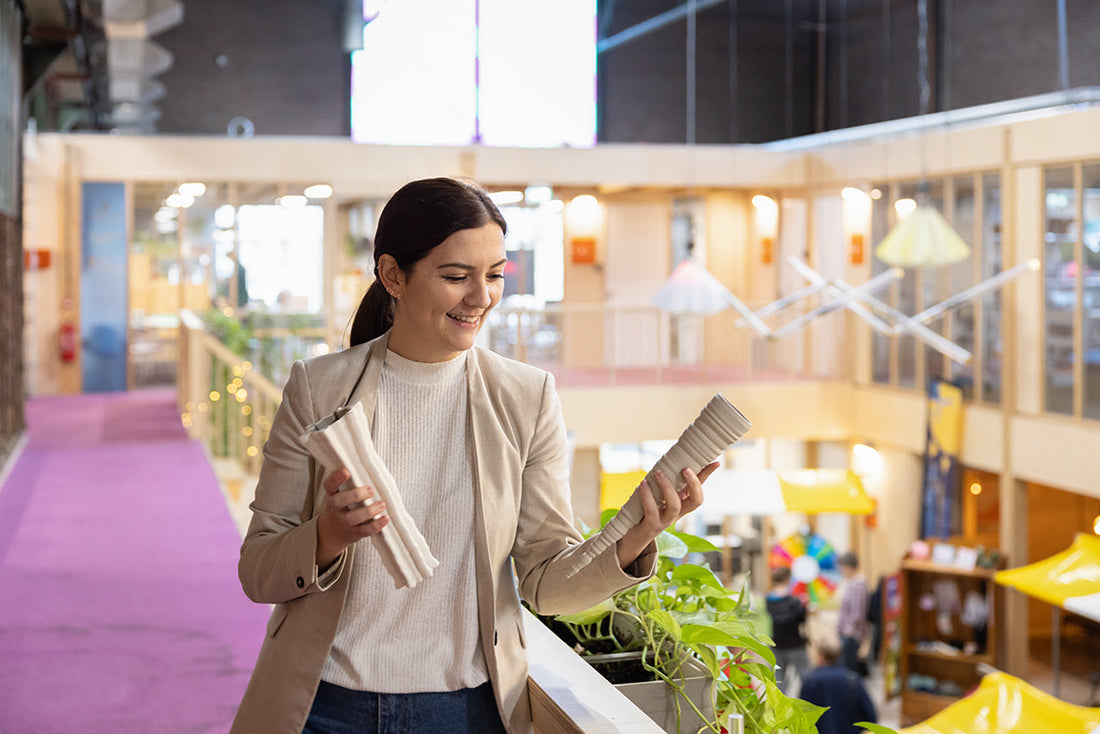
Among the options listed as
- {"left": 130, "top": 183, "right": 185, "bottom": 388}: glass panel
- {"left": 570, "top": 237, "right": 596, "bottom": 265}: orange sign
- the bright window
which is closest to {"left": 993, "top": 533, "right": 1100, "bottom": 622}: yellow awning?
{"left": 570, "top": 237, "right": 596, "bottom": 265}: orange sign

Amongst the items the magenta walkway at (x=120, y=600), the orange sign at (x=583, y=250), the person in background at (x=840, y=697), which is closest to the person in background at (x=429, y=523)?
the magenta walkway at (x=120, y=600)

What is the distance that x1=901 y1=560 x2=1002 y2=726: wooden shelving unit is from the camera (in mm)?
11016

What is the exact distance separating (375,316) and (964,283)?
1221 cm

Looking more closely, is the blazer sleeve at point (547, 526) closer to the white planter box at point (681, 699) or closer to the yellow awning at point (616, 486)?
the white planter box at point (681, 699)

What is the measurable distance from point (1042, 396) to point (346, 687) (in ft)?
37.6

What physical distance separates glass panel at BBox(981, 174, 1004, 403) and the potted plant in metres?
11.1

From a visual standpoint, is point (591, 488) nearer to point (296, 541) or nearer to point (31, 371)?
point (31, 371)

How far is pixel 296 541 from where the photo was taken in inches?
55.6

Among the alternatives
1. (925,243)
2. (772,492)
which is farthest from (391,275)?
(772,492)

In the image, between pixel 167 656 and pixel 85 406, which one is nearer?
pixel 167 656

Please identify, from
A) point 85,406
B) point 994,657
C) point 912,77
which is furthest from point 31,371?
point 912,77

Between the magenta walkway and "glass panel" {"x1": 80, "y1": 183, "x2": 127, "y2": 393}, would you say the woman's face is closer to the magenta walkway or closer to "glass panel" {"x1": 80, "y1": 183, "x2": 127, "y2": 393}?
the magenta walkway

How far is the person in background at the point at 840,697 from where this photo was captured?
6.49 m

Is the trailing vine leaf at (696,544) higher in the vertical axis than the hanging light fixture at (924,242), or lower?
lower
